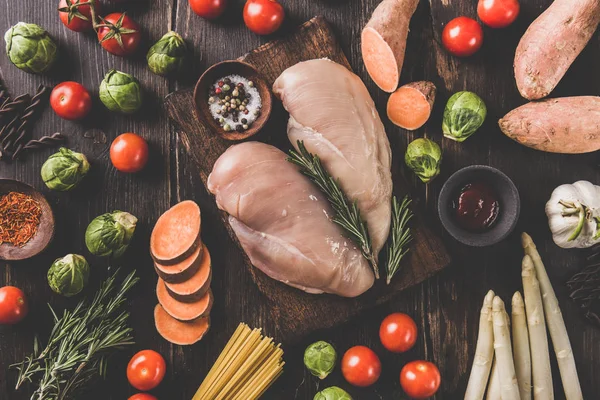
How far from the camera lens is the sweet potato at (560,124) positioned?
93.9 inches

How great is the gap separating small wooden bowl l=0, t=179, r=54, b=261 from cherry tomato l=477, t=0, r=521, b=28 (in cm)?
223

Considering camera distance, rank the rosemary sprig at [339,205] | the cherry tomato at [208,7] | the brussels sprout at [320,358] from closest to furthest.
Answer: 1. the rosemary sprig at [339,205]
2. the brussels sprout at [320,358]
3. the cherry tomato at [208,7]

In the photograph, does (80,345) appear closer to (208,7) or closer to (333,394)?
(333,394)

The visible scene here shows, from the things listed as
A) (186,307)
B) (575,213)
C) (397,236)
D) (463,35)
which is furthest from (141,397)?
(463,35)

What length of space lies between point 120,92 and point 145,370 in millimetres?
1290

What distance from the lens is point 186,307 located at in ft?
8.10

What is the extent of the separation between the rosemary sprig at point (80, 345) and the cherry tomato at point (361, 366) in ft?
3.30

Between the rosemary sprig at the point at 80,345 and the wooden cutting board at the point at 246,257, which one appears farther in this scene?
the wooden cutting board at the point at 246,257

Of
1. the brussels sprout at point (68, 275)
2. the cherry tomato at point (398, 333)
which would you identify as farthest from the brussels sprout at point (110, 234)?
the cherry tomato at point (398, 333)

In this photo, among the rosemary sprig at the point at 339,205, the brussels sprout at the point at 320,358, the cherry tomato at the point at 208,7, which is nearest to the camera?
the rosemary sprig at the point at 339,205

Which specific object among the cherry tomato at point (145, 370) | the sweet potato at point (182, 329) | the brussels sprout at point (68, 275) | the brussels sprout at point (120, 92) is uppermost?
the brussels sprout at point (120, 92)

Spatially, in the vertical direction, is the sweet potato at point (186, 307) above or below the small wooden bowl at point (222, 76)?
below

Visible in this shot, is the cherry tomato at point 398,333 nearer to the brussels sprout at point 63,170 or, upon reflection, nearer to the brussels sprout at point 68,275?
the brussels sprout at point 68,275

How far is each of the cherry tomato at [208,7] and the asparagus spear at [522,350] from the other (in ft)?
6.35
